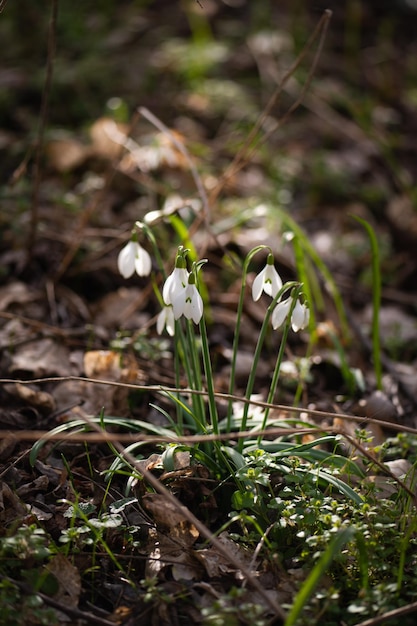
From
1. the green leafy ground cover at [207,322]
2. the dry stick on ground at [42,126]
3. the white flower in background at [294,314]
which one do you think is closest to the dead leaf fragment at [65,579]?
the green leafy ground cover at [207,322]

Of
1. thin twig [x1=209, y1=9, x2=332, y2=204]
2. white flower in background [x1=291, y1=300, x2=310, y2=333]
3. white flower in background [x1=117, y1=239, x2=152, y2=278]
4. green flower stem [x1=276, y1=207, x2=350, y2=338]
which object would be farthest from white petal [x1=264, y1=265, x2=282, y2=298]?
thin twig [x1=209, y1=9, x2=332, y2=204]

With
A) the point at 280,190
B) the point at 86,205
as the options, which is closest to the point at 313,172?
the point at 280,190

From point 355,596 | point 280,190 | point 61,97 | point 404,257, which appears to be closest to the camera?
point 355,596

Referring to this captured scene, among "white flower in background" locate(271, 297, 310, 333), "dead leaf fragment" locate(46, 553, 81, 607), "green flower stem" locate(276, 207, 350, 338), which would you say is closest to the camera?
"dead leaf fragment" locate(46, 553, 81, 607)

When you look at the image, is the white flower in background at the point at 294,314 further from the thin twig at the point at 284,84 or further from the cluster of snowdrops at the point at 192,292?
the thin twig at the point at 284,84

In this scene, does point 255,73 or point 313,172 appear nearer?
point 313,172

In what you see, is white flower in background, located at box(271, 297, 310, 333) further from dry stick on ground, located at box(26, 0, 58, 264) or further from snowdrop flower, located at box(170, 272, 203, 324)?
dry stick on ground, located at box(26, 0, 58, 264)

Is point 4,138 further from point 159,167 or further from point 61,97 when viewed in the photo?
point 159,167
